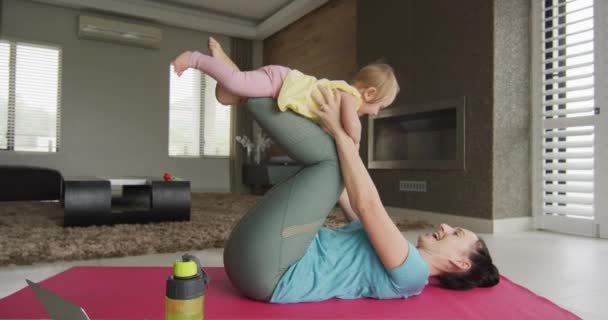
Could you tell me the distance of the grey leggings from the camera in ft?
3.92

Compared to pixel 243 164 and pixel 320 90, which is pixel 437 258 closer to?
pixel 320 90

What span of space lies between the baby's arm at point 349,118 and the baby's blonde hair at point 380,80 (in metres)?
0.13

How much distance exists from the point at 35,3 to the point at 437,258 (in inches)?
257

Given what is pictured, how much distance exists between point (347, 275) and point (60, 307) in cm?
78

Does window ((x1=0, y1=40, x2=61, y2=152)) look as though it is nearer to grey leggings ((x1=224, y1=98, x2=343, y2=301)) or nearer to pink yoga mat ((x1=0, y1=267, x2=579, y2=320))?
pink yoga mat ((x1=0, y1=267, x2=579, y2=320))

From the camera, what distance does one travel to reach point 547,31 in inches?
135

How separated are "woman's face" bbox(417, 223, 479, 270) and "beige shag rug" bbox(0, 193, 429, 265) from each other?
4.79ft

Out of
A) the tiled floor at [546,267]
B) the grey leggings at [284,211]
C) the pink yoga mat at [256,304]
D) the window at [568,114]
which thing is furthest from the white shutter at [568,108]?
the grey leggings at [284,211]

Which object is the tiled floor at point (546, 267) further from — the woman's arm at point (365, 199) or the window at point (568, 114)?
the woman's arm at point (365, 199)

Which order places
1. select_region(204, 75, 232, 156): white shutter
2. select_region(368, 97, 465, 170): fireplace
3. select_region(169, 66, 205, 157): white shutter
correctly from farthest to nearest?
select_region(204, 75, 232, 156): white shutter → select_region(169, 66, 205, 157): white shutter → select_region(368, 97, 465, 170): fireplace

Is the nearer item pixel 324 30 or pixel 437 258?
pixel 437 258

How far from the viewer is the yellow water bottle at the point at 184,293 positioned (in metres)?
0.83

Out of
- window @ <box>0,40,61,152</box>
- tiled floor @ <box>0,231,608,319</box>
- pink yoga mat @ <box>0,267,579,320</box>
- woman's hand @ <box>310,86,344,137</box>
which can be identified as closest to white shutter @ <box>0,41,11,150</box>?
window @ <box>0,40,61,152</box>

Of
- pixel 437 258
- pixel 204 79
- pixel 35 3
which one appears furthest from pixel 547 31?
pixel 35 3
